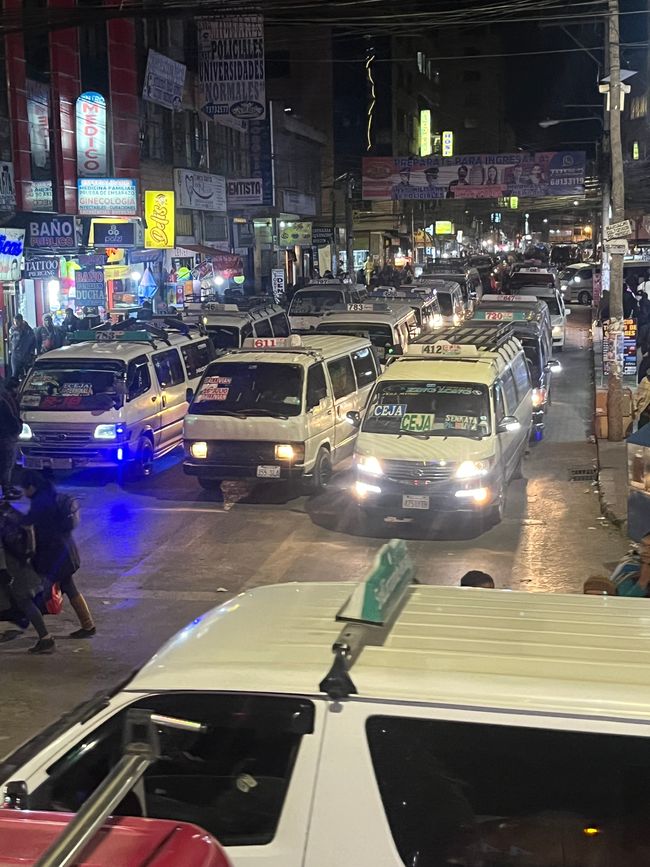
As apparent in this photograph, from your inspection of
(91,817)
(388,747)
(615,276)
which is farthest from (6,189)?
(91,817)

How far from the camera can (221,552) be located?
11.9 meters

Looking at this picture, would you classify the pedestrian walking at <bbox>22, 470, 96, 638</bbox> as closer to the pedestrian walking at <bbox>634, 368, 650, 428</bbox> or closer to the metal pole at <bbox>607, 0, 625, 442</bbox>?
the pedestrian walking at <bbox>634, 368, 650, 428</bbox>

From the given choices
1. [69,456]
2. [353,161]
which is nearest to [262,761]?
[69,456]

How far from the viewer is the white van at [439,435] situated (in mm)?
12031

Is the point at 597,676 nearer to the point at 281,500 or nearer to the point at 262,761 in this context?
the point at 262,761

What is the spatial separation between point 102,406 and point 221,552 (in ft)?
13.2

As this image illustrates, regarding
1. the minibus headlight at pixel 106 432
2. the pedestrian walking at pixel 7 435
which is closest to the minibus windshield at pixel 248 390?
the minibus headlight at pixel 106 432

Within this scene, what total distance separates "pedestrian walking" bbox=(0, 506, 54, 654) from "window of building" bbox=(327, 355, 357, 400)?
7237mm

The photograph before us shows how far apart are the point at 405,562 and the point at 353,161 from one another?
65.2 m

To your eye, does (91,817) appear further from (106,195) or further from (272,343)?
(106,195)

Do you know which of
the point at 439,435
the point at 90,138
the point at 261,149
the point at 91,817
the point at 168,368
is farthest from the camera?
the point at 261,149

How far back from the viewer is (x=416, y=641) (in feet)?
10.9

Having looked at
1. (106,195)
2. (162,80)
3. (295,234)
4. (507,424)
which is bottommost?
(507,424)

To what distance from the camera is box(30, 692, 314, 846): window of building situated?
312 cm
